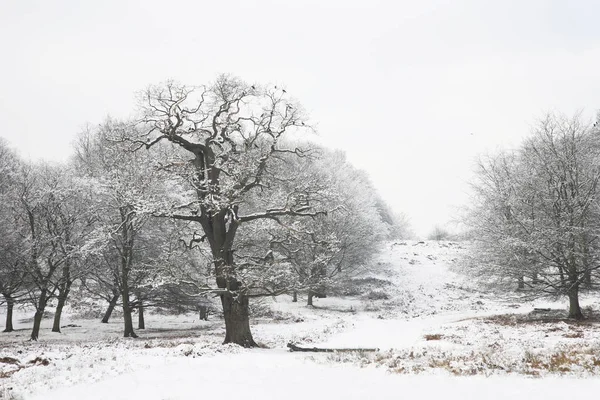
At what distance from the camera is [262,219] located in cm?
1917

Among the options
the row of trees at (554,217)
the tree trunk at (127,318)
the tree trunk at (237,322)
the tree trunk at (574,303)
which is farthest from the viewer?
the tree trunk at (127,318)

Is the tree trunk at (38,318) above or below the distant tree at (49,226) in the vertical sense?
below

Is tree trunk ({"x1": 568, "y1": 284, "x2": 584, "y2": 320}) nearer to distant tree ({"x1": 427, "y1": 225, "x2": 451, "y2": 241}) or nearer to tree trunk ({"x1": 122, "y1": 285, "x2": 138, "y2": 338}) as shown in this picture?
tree trunk ({"x1": 122, "y1": 285, "x2": 138, "y2": 338})

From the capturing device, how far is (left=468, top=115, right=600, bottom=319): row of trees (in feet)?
64.9

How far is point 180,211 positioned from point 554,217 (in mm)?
17841

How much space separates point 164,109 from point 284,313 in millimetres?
21397

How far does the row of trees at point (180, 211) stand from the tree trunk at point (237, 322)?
0.04 meters

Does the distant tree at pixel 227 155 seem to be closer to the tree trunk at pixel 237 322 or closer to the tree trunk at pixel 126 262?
the tree trunk at pixel 237 322

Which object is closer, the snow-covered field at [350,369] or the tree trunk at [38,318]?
the snow-covered field at [350,369]

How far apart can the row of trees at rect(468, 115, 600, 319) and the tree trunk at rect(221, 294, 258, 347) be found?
1285cm

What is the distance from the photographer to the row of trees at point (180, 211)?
57.1 feet

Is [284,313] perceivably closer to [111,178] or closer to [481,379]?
[111,178]

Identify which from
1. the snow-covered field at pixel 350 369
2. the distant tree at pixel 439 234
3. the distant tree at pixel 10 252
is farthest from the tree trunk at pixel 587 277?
the distant tree at pixel 439 234

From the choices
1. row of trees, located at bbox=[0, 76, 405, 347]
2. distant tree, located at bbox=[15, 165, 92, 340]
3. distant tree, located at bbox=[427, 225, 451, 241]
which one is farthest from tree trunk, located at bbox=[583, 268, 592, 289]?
distant tree, located at bbox=[427, 225, 451, 241]
